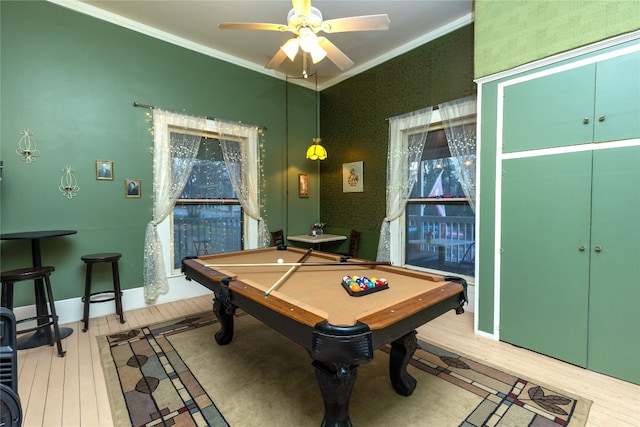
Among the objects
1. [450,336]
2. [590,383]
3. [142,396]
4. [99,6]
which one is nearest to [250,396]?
[142,396]

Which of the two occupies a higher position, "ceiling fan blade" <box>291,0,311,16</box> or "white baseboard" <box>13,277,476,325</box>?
"ceiling fan blade" <box>291,0,311,16</box>

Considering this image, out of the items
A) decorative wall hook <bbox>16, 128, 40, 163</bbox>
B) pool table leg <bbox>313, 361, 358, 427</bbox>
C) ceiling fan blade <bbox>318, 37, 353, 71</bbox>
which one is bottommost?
pool table leg <bbox>313, 361, 358, 427</bbox>

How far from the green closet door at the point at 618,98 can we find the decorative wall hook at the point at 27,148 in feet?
16.4

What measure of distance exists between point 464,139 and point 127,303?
172 inches

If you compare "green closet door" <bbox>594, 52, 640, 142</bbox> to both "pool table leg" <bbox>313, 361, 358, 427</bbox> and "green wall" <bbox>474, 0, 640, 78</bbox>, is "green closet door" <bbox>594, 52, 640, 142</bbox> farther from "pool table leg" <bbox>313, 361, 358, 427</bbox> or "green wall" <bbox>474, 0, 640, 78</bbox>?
"pool table leg" <bbox>313, 361, 358, 427</bbox>

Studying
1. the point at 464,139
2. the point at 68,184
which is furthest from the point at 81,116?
the point at 464,139

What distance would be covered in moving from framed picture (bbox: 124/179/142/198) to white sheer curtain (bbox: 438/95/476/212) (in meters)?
3.73

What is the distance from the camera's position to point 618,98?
2.07 m

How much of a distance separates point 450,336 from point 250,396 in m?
1.95

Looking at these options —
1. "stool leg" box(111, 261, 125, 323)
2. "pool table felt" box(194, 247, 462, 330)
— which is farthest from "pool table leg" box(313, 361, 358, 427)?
"stool leg" box(111, 261, 125, 323)

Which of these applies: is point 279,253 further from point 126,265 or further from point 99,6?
point 99,6

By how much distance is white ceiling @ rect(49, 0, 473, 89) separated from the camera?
119 inches

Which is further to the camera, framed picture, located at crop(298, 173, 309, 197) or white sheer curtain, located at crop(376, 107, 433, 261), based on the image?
framed picture, located at crop(298, 173, 309, 197)

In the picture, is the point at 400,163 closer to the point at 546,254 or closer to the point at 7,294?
the point at 546,254
